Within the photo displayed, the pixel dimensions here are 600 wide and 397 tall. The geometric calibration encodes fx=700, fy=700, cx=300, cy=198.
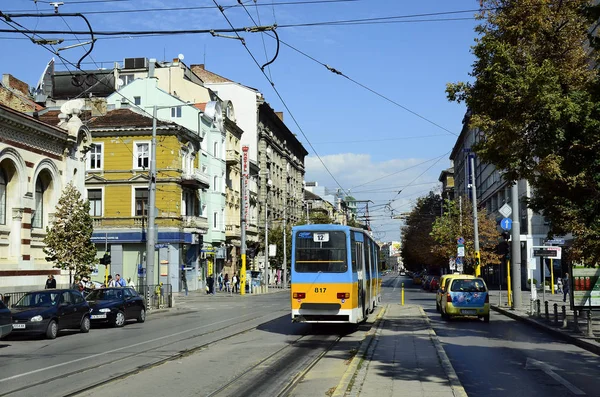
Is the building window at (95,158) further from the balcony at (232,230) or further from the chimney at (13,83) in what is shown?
the balcony at (232,230)

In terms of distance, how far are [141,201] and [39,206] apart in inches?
775

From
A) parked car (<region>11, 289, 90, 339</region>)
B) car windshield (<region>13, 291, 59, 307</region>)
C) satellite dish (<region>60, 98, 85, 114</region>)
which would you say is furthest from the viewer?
satellite dish (<region>60, 98, 85, 114</region>)

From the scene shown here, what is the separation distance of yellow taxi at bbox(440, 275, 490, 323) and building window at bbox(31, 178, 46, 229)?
19341 mm

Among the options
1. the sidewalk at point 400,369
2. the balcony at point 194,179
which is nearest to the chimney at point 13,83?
the balcony at point 194,179

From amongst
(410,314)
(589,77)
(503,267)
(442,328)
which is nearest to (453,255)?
(503,267)

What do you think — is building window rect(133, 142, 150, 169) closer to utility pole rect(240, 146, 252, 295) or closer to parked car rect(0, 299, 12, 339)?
utility pole rect(240, 146, 252, 295)

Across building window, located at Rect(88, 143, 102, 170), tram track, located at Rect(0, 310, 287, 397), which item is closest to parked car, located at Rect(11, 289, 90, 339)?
tram track, located at Rect(0, 310, 287, 397)

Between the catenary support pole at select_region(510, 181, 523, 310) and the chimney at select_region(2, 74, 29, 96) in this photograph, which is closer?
the catenary support pole at select_region(510, 181, 523, 310)

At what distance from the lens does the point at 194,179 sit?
53875 mm

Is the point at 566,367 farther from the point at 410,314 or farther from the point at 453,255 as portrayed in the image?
the point at 453,255

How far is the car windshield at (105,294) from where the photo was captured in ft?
86.7

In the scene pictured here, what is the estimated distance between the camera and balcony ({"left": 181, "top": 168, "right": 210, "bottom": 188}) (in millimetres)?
Answer: 53834

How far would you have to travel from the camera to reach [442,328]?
76.1ft

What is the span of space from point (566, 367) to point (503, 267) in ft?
179
